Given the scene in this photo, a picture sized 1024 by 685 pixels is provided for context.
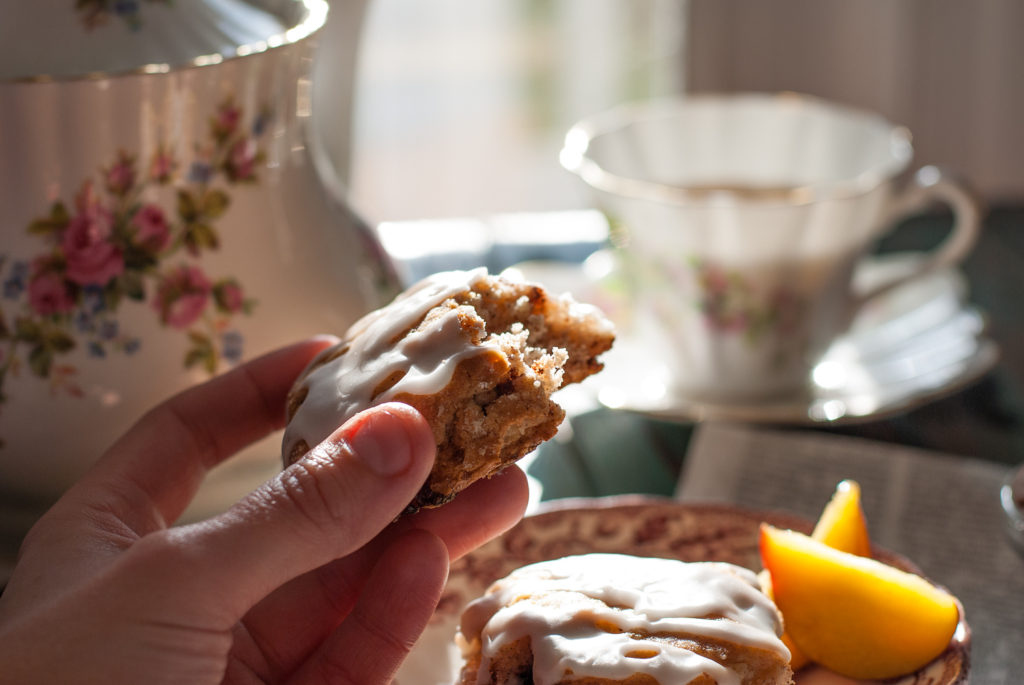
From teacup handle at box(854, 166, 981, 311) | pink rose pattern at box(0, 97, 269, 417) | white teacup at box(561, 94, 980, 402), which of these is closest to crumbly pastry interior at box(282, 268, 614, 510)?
pink rose pattern at box(0, 97, 269, 417)

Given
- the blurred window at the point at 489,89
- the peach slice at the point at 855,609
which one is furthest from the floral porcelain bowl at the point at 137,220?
the blurred window at the point at 489,89

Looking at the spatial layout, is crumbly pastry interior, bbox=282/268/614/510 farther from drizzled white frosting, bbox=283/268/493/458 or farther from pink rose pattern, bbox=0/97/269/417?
pink rose pattern, bbox=0/97/269/417

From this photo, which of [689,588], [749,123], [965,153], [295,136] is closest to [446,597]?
[689,588]

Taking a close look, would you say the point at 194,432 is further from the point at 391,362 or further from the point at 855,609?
the point at 855,609

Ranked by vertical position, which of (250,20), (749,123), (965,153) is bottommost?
(965,153)

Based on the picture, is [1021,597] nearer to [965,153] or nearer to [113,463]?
[113,463]

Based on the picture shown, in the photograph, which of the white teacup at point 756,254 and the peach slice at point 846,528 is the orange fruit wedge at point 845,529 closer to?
the peach slice at point 846,528

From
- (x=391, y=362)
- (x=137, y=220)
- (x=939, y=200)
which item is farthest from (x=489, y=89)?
(x=391, y=362)
